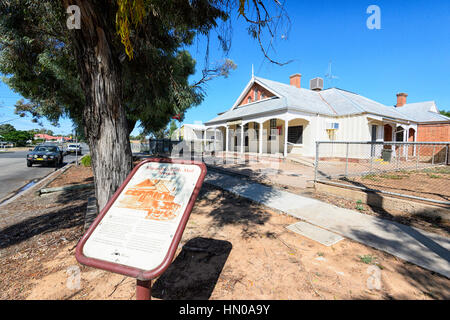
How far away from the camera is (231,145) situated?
2212 cm

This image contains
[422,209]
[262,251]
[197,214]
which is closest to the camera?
[262,251]

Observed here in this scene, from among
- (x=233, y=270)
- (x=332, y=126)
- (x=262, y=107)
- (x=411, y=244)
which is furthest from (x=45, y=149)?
(x=332, y=126)

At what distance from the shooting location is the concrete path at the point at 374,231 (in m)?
2.72

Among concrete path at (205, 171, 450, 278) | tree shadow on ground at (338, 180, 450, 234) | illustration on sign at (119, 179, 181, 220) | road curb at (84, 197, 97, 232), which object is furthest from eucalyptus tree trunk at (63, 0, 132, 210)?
tree shadow on ground at (338, 180, 450, 234)

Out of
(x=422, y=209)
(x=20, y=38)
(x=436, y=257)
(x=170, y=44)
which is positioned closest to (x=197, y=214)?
(x=436, y=257)

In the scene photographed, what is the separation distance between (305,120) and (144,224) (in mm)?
15688

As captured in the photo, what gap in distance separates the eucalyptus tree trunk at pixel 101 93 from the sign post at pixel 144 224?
92 cm

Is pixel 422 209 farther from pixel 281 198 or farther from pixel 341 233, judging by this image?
pixel 281 198

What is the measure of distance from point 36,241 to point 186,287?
3.05 m

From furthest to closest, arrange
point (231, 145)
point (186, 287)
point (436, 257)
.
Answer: point (231, 145), point (436, 257), point (186, 287)

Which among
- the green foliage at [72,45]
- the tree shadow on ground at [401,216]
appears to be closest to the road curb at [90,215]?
the green foliage at [72,45]

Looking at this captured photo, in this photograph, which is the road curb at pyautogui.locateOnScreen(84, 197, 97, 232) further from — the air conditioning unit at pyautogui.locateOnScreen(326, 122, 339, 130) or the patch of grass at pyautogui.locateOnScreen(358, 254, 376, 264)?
the air conditioning unit at pyautogui.locateOnScreen(326, 122, 339, 130)

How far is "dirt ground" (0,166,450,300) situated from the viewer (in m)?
2.15

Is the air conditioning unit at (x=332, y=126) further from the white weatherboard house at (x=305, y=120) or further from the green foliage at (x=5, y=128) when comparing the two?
the green foliage at (x=5, y=128)
